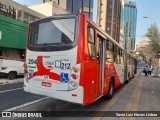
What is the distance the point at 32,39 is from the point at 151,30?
33.2 metres

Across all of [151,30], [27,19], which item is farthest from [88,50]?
[151,30]

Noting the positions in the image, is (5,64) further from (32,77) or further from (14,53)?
(32,77)

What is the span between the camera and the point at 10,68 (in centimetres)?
1823

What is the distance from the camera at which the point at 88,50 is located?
7.43 m

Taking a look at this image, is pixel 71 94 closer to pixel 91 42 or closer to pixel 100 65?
pixel 91 42

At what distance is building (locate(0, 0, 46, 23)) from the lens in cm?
2373

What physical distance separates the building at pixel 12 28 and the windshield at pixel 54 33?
1473 centimetres

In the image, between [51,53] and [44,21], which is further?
[44,21]

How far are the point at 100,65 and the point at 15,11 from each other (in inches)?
766

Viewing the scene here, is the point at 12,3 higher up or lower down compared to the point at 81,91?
higher up

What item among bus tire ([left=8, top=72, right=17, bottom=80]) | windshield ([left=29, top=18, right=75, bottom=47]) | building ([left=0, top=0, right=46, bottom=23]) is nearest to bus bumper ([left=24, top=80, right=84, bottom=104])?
windshield ([left=29, top=18, right=75, bottom=47])

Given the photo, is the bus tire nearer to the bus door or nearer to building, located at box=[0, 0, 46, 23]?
building, located at box=[0, 0, 46, 23]

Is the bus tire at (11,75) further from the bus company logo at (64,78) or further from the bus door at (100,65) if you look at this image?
the bus company logo at (64,78)

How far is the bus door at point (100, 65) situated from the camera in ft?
27.8
